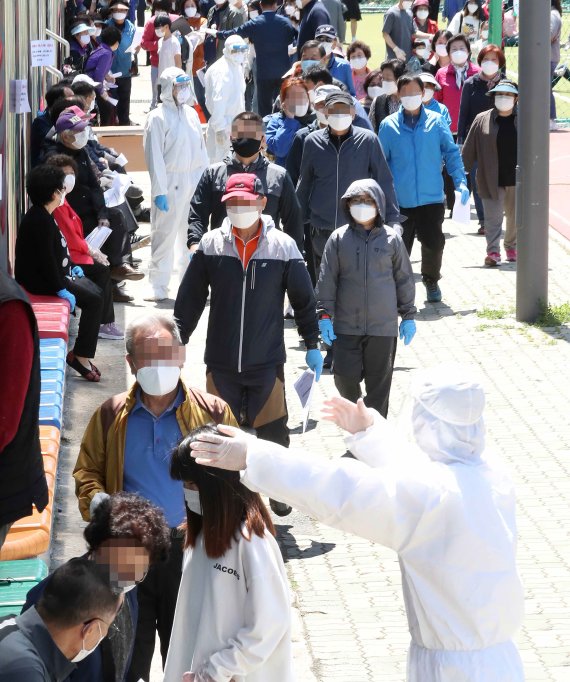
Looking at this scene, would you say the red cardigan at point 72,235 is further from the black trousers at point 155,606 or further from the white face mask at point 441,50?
the white face mask at point 441,50

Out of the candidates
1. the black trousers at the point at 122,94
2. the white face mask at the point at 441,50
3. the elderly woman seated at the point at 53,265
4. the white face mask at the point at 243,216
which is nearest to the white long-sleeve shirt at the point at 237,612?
the white face mask at the point at 243,216

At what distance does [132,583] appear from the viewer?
3.92 meters

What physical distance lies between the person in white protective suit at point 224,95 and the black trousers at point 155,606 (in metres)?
10.6

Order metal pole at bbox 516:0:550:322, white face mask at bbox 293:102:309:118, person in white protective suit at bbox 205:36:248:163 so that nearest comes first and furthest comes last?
metal pole at bbox 516:0:550:322, white face mask at bbox 293:102:309:118, person in white protective suit at bbox 205:36:248:163

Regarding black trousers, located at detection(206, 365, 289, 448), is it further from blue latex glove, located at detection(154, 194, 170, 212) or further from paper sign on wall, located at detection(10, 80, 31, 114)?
blue latex glove, located at detection(154, 194, 170, 212)

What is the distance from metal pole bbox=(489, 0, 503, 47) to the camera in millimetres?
22828

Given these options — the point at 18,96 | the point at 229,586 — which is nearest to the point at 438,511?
the point at 229,586

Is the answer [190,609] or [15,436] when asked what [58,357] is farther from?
[190,609]

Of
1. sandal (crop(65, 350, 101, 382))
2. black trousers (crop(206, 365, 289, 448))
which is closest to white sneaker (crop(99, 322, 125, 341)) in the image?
sandal (crop(65, 350, 101, 382))

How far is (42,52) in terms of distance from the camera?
11.2 meters

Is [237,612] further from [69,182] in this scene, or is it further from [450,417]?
[69,182]

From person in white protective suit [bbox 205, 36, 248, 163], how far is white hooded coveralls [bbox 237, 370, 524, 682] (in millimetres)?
11772

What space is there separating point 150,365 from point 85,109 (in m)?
7.83

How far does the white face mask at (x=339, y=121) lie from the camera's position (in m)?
10.1
